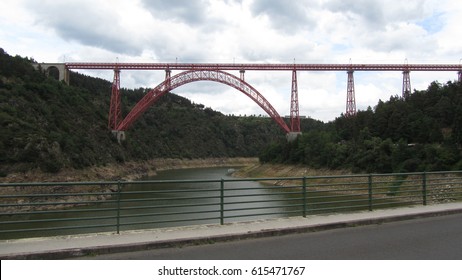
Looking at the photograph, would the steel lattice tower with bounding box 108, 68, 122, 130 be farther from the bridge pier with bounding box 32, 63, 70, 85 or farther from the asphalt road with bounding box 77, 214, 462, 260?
the asphalt road with bounding box 77, 214, 462, 260

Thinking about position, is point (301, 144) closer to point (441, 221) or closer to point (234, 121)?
point (441, 221)

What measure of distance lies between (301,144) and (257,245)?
5685 centimetres

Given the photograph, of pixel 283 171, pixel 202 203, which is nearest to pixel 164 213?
pixel 202 203

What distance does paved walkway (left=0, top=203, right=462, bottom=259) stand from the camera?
653cm

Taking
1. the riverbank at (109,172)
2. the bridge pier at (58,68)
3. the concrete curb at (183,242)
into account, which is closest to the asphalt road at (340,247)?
the concrete curb at (183,242)

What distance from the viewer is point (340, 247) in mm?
7223

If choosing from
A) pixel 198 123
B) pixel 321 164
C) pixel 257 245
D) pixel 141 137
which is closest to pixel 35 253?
pixel 257 245

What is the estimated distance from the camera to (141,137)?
10588 centimetres

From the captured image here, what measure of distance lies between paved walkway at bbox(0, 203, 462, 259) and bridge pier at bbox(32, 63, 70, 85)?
229 feet

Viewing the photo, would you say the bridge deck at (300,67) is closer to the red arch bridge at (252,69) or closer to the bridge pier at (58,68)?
the red arch bridge at (252,69)

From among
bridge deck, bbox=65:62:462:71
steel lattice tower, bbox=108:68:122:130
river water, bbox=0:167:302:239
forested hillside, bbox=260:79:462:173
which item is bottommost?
river water, bbox=0:167:302:239

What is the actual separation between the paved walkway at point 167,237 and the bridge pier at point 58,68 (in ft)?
229

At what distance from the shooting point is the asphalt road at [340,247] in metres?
6.54

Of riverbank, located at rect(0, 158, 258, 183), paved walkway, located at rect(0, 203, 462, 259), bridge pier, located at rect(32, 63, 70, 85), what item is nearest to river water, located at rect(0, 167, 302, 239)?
paved walkway, located at rect(0, 203, 462, 259)
